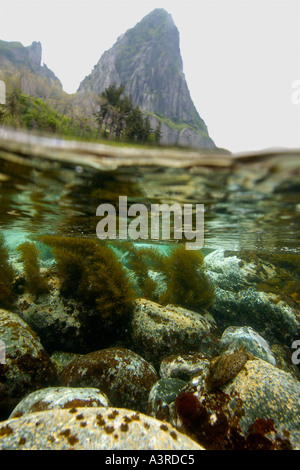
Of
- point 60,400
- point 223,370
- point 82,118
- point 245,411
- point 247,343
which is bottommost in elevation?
point 247,343

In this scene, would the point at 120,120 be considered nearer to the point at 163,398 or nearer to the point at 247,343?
the point at 163,398

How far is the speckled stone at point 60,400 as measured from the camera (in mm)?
3898

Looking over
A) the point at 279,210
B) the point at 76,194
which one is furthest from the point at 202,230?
the point at 76,194

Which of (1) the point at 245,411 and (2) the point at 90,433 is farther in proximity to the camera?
(1) the point at 245,411

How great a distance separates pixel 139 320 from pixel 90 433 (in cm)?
450

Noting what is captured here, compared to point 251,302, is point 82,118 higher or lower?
higher

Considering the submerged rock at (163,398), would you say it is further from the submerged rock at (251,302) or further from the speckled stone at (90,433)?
the submerged rock at (251,302)

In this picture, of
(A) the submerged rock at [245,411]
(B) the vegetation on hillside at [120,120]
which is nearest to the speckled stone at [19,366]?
(A) the submerged rock at [245,411]

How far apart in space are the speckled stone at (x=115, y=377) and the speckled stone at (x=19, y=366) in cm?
58

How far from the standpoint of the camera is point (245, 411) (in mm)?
3645

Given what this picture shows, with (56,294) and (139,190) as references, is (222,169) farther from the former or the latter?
(56,294)

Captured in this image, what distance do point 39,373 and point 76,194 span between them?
4804 mm

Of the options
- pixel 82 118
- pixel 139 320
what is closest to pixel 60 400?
pixel 139 320
